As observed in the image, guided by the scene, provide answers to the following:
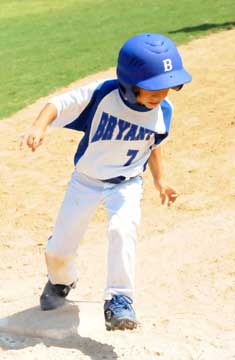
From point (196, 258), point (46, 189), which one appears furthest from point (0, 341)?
point (46, 189)

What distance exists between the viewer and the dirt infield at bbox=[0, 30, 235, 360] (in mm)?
4547

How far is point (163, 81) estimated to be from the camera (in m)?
4.31

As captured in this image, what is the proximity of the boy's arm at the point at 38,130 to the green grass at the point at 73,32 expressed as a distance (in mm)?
6862

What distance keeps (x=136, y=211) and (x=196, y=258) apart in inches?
64.3

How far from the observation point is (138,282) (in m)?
5.93

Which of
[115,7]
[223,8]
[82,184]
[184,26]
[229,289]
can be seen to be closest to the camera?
[82,184]

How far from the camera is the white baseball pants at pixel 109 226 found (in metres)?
4.50

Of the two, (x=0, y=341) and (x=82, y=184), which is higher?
(x=82, y=184)

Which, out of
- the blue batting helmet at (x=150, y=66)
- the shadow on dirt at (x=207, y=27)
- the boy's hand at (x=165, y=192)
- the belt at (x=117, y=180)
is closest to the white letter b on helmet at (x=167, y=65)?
the blue batting helmet at (x=150, y=66)

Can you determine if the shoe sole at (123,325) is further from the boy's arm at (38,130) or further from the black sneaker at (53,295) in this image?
the boy's arm at (38,130)

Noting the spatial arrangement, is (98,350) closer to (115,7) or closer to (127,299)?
(127,299)

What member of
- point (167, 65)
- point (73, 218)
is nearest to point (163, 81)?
point (167, 65)

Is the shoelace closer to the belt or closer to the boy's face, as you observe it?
the belt

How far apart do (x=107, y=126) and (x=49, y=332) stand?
122cm
